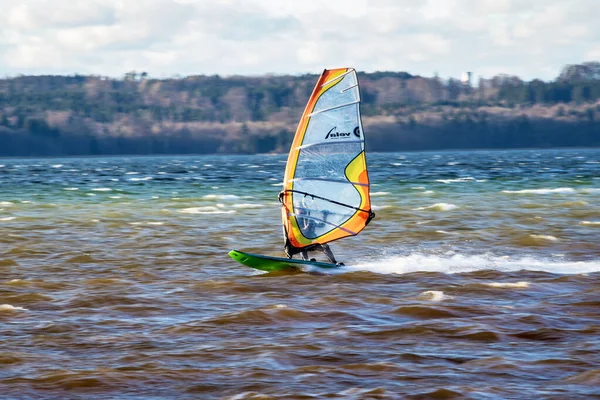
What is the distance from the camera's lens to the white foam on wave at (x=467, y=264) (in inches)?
825

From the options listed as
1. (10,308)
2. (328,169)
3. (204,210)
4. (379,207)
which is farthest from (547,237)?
(204,210)

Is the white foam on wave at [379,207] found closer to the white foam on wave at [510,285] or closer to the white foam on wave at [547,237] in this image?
the white foam on wave at [547,237]

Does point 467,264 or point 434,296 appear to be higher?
point 434,296

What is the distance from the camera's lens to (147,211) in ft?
139

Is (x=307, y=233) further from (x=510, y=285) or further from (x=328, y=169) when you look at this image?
(x=510, y=285)

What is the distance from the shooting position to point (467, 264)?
72.7 feet

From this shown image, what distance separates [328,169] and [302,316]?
4.92 m

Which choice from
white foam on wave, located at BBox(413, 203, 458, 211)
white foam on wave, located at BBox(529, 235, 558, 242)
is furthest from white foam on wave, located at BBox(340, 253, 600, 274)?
white foam on wave, located at BBox(413, 203, 458, 211)

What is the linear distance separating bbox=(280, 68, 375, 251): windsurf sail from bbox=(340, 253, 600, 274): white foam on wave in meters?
1.20

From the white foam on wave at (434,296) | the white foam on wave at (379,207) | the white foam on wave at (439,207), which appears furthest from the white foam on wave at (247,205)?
the white foam on wave at (434,296)

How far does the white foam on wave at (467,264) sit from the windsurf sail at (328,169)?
3.94ft

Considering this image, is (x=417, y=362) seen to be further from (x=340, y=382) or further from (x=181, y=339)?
(x=181, y=339)

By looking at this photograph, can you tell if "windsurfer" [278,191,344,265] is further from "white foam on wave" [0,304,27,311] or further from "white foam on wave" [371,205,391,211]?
"white foam on wave" [371,205,391,211]

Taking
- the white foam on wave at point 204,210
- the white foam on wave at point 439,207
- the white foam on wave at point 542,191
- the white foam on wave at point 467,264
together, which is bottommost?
the white foam on wave at point 542,191
